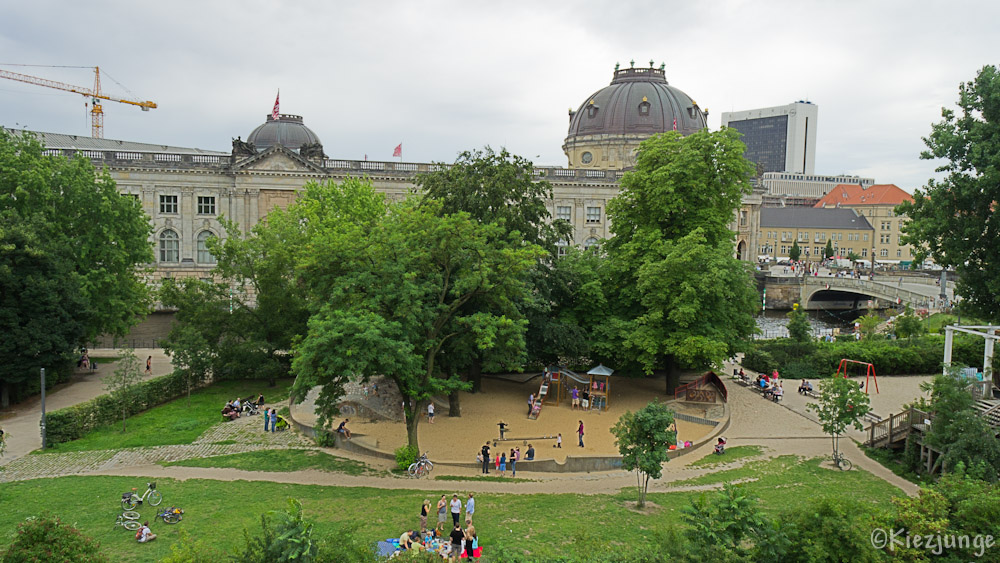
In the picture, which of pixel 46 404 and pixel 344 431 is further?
pixel 46 404

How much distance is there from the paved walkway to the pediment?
4372 cm

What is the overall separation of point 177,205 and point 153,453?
49958 millimetres

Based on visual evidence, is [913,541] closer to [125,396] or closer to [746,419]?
[746,419]

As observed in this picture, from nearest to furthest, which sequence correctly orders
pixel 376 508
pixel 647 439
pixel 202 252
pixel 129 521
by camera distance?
1. pixel 129 521
2. pixel 376 508
3. pixel 647 439
4. pixel 202 252

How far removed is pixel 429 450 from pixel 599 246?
2016 cm

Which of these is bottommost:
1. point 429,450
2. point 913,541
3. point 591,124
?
point 429,450

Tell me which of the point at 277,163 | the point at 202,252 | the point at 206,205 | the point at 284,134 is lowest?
the point at 202,252

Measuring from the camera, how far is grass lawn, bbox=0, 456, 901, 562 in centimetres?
1833

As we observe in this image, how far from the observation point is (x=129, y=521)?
63.4 feet

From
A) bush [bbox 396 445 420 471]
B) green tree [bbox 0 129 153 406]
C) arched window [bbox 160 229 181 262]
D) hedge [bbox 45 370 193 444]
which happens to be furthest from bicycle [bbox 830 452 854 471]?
arched window [bbox 160 229 181 262]

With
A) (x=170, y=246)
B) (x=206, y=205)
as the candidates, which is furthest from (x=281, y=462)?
(x=170, y=246)

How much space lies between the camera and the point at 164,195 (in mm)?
70812

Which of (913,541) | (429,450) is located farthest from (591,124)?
(913,541)

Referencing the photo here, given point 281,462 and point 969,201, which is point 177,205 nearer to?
point 281,462
